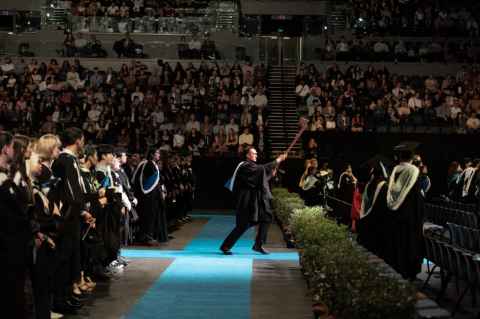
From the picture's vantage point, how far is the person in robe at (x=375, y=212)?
1527 cm

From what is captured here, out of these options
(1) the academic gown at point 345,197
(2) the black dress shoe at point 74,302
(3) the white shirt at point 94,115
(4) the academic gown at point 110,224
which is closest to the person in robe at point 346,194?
(1) the academic gown at point 345,197

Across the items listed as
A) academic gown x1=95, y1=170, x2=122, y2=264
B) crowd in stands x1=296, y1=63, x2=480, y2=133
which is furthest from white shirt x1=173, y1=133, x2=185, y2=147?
academic gown x1=95, y1=170, x2=122, y2=264

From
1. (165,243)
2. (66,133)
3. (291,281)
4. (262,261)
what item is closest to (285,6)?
(165,243)

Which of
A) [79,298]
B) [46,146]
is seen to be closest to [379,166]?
[79,298]

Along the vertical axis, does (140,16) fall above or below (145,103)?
above

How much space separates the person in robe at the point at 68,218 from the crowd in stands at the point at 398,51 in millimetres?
31181

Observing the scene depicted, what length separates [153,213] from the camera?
2103 cm

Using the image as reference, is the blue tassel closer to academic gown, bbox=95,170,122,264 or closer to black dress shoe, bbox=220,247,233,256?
black dress shoe, bbox=220,247,233,256

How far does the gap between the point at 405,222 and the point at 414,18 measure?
31.6 metres

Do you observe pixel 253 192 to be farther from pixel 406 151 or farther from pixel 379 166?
pixel 406 151

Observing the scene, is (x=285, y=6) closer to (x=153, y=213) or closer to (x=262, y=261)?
(x=153, y=213)

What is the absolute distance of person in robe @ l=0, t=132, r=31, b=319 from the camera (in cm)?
836

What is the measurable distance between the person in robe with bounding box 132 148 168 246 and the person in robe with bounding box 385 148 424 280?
7.41 metres

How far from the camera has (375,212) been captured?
1555cm
